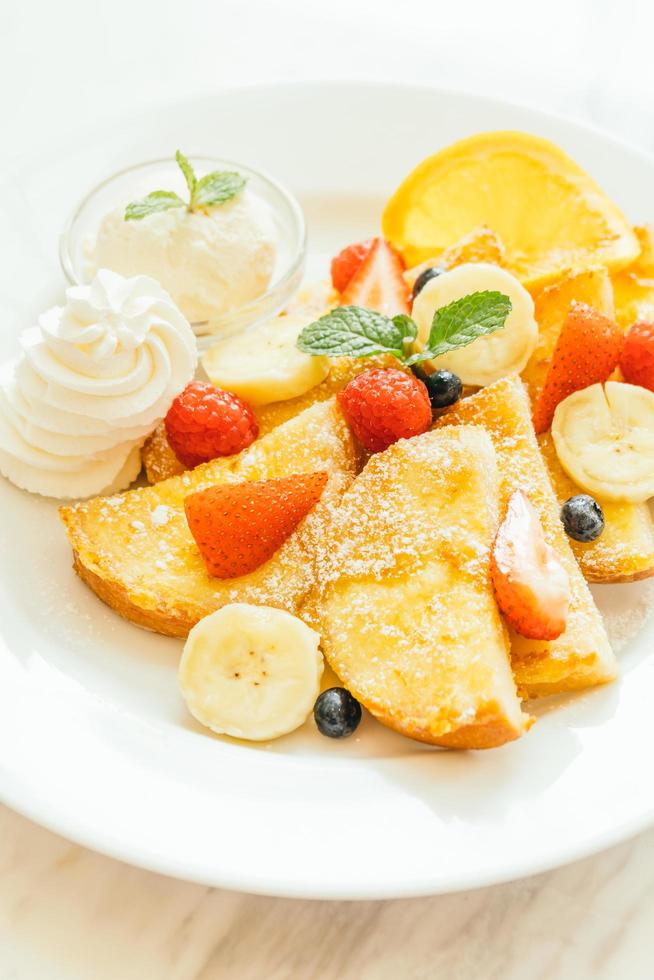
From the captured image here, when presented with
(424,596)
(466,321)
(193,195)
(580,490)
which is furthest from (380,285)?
(424,596)

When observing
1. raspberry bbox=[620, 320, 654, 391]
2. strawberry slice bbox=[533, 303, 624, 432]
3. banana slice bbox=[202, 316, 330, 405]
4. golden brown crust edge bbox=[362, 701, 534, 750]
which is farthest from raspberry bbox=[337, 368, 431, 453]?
golden brown crust edge bbox=[362, 701, 534, 750]

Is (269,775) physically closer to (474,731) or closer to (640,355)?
(474,731)

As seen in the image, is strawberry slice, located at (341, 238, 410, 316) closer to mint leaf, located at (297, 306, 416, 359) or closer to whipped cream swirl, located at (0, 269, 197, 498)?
mint leaf, located at (297, 306, 416, 359)

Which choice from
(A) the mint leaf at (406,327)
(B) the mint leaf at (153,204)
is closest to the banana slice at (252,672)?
(A) the mint leaf at (406,327)

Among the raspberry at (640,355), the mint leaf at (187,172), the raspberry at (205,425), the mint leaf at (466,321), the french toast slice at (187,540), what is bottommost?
the french toast slice at (187,540)

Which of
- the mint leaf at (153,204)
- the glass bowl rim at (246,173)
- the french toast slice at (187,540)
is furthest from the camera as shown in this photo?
the glass bowl rim at (246,173)

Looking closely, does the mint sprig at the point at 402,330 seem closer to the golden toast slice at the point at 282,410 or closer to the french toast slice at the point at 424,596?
the golden toast slice at the point at 282,410
